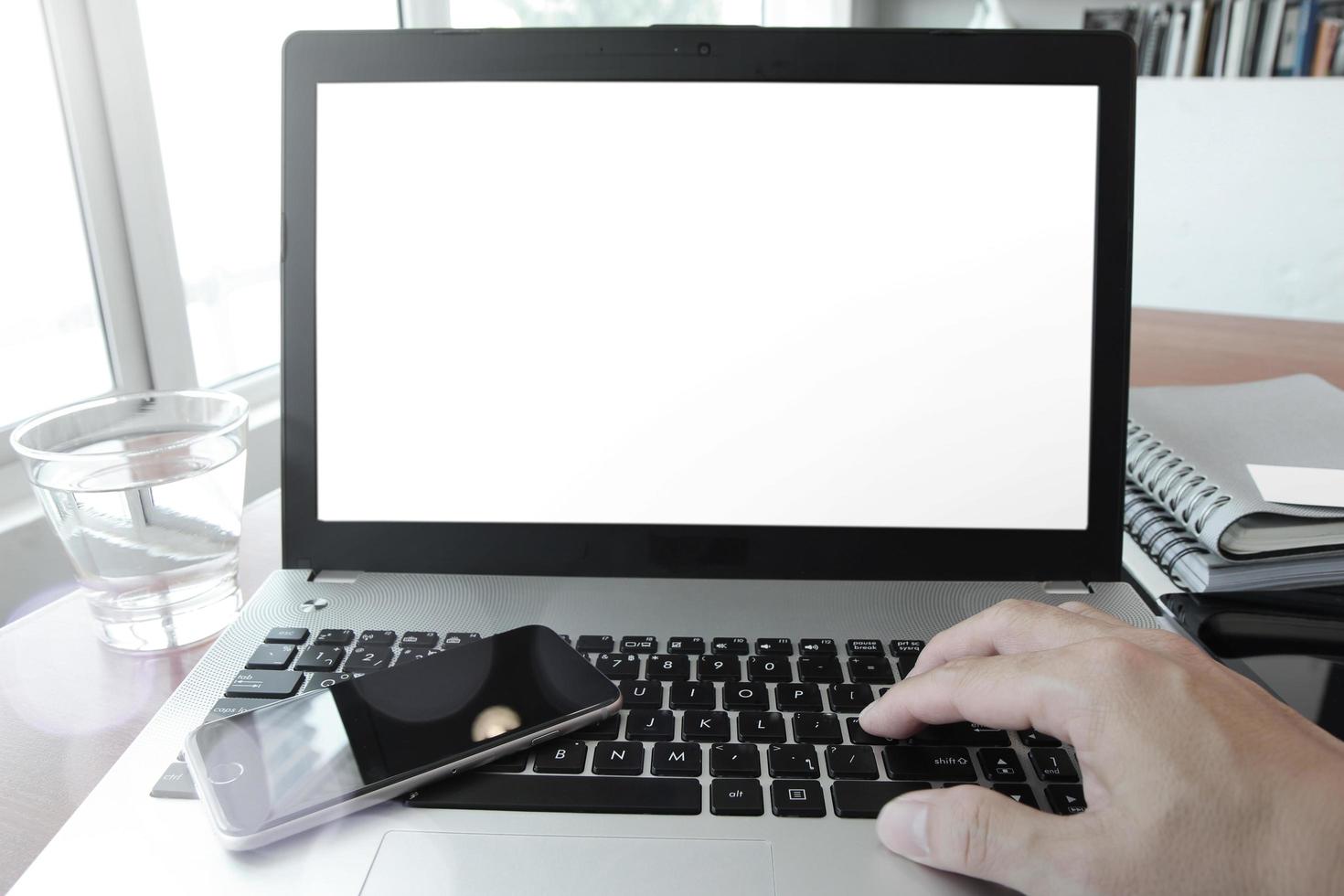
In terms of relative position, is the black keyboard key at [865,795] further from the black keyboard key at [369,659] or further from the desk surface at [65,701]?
the desk surface at [65,701]

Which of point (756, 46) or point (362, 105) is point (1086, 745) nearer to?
point (756, 46)

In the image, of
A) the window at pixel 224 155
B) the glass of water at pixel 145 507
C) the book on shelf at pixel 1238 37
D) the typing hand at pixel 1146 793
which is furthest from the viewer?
the book on shelf at pixel 1238 37

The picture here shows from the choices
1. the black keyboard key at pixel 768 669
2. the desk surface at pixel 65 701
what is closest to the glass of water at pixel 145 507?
the desk surface at pixel 65 701

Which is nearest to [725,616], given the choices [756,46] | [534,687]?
[534,687]

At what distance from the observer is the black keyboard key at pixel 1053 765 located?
1.46ft

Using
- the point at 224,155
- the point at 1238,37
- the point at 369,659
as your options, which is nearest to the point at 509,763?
the point at 369,659

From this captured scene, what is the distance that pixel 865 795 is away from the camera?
1.41ft

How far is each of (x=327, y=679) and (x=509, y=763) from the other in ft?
0.44

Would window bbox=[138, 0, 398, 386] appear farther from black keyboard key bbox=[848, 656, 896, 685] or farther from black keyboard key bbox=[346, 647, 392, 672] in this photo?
black keyboard key bbox=[848, 656, 896, 685]

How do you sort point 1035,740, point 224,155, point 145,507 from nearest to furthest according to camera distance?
point 1035,740 → point 145,507 → point 224,155

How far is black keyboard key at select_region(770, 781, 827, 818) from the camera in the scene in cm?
42

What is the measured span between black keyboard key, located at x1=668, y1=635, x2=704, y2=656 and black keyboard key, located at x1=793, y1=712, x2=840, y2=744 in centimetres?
8

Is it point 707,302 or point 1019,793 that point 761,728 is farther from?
point 707,302

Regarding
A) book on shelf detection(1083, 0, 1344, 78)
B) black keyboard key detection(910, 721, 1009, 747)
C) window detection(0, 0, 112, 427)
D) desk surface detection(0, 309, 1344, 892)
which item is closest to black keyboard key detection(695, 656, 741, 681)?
black keyboard key detection(910, 721, 1009, 747)
